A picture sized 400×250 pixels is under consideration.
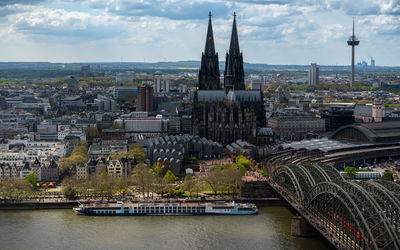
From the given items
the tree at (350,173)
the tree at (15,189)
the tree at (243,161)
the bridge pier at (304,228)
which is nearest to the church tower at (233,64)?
the tree at (243,161)

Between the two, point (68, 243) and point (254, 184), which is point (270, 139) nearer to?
point (254, 184)

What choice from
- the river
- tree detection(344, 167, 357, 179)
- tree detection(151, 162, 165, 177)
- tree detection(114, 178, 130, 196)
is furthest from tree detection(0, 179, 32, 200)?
tree detection(344, 167, 357, 179)

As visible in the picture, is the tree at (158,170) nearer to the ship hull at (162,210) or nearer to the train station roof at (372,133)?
the ship hull at (162,210)

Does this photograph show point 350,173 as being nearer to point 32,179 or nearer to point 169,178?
point 169,178

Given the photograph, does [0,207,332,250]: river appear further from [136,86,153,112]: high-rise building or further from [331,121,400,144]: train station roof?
[136,86,153,112]: high-rise building

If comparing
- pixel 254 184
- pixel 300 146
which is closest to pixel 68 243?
pixel 254 184

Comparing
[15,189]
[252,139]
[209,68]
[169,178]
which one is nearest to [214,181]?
[169,178]
